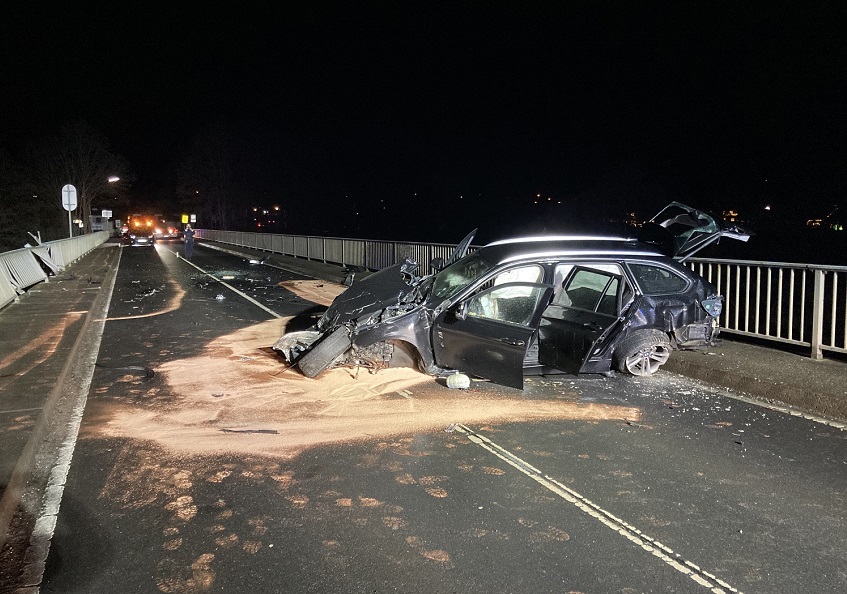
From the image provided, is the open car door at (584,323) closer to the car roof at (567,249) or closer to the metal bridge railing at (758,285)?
the car roof at (567,249)

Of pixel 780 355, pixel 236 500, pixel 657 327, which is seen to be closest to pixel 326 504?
pixel 236 500

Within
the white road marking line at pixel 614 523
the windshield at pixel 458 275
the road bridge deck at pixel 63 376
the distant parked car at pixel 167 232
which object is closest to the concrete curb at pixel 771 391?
the road bridge deck at pixel 63 376

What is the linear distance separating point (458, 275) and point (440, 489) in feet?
12.5

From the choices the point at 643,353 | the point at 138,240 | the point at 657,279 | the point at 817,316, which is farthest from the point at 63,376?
the point at 138,240

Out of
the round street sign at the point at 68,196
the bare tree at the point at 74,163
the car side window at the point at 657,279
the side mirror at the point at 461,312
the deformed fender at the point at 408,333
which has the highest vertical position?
the bare tree at the point at 74,163

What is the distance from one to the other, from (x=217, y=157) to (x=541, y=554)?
81798 millimetres

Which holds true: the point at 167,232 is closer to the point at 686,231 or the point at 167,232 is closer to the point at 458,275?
the point at 458,275

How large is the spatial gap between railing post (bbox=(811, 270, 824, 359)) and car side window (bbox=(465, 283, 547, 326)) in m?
3.82

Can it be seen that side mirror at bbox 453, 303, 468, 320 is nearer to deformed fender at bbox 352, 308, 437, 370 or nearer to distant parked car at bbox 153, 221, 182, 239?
deformed fender at bbox 352, 308, 437, 370

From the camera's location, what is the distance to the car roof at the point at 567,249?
7.39 m

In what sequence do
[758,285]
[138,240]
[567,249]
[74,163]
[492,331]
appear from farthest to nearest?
[74,163], [138,240], [758,285], [567,249], [492,331]

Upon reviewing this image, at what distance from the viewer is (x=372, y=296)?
25.5 feet

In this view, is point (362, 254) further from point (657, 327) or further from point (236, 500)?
point (236, 500)

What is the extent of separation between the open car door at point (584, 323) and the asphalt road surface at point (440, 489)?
1.27 ft
